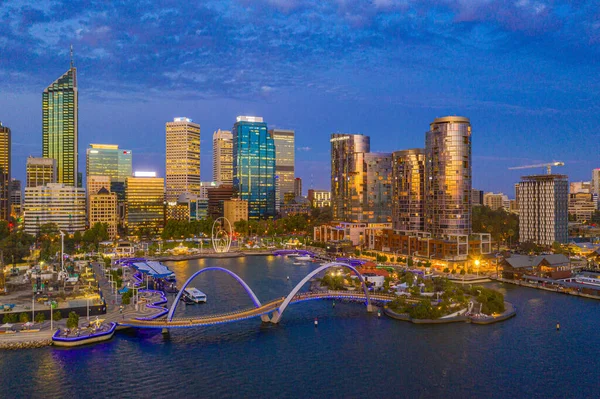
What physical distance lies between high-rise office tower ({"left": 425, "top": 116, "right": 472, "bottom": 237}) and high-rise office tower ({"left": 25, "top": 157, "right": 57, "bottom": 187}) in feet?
498

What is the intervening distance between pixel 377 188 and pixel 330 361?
291ft

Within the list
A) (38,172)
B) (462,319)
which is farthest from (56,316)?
(38,172)

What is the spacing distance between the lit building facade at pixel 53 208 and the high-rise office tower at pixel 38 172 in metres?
61.1

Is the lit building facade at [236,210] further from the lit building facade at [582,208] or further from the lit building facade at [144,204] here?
the lit building facade at [582,208]

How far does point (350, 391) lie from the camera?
1344 inches

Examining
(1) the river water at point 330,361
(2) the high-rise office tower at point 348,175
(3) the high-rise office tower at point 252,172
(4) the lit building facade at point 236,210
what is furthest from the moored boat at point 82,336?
(3) the high-rise office tower at point 252,172

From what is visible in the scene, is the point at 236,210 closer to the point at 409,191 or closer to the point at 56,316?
the point at 409,191

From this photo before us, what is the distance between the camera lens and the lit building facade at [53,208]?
131m

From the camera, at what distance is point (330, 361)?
39.5 m

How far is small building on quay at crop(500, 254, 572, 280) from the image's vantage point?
71.1 metres

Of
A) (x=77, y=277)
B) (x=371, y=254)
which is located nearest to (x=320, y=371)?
(x=77, y=277)

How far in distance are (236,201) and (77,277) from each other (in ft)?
355

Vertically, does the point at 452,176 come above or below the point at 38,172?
below

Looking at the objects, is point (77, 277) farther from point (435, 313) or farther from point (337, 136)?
point (337, 136)
